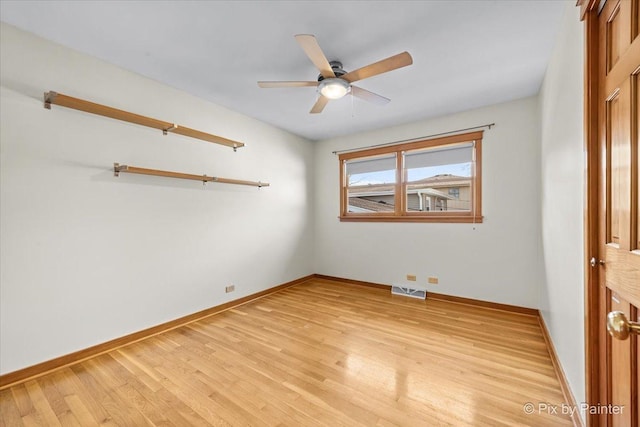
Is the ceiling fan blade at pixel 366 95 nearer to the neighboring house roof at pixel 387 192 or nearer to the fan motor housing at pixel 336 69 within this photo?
the fan motor housing at pixel 336 69

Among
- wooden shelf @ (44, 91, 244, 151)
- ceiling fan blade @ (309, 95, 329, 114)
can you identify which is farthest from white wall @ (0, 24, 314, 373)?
ceiling fan blade @ (309, 95, 329, 114)

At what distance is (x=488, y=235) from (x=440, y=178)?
3.28 ft

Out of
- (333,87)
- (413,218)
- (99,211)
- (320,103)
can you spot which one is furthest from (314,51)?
(413,218)

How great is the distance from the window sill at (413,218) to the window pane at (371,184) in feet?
0.48

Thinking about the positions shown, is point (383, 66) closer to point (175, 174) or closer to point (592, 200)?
point (592, 200)

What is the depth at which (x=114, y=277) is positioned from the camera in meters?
2.44

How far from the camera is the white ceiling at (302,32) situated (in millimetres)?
1775

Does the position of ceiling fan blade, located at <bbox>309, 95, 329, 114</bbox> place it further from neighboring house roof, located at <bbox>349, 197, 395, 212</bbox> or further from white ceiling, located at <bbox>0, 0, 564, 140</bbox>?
neighboring house roof, located at <bbox>349, 197, 395, 212</bbox>

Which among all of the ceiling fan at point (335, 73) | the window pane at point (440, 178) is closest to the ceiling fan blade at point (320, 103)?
the ceiling fan at point (335, 73)

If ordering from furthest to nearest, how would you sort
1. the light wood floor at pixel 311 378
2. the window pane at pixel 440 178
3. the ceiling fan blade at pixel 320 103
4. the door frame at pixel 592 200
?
the window pane at pixel 440 178 < the ceiling fan blade at pixel 320 103 < the light wood floor at pixel 311 378 < the door frame at pixel 592 200

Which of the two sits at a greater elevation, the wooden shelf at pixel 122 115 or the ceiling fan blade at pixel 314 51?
the ceiling fan blade at pixel 314 51

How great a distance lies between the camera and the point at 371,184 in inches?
175

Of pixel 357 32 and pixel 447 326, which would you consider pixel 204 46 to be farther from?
pixel 447 326

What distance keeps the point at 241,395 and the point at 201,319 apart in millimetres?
1582
